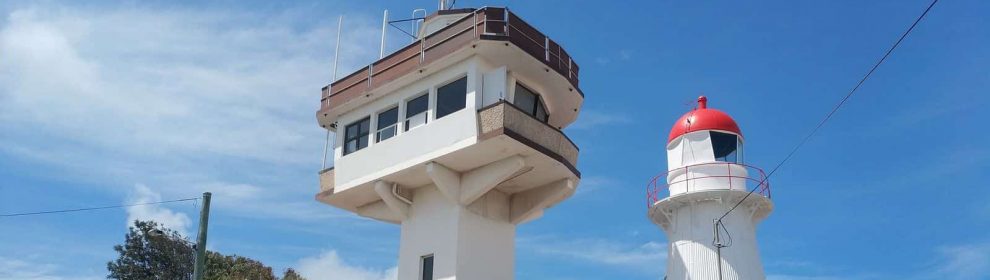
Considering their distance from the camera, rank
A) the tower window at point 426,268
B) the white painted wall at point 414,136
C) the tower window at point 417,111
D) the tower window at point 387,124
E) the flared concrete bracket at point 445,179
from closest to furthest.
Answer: the white painted wall at point 414,136
the flared concrete bracket at point 445,179
the tower window at point 426,268
the tower window at point 417,111
the tower window at point 387,124

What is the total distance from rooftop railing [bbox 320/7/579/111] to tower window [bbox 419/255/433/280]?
17.6ft

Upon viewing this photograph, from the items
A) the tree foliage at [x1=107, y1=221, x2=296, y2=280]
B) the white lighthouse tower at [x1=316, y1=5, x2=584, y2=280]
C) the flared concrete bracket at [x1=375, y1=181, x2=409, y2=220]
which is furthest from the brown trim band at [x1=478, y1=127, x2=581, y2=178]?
the tree foliage at [x1=107, y1=221, x2=296, y2=280]

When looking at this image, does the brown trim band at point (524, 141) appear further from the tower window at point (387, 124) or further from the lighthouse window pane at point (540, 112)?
the tower window at point (387, 124)

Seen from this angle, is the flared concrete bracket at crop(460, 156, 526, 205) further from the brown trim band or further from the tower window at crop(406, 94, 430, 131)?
the tower window at crop(406, 94, 430, 131)

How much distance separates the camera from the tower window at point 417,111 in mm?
26984

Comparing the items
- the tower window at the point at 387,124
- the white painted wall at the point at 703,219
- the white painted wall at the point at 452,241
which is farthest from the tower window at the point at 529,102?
the white painted wall at the point at 703,219

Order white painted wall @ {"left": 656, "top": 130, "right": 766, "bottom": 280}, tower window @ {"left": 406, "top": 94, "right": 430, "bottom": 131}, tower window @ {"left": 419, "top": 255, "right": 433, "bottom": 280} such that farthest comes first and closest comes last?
white painted wall @ {"left": 656, "top": 130, "right": 766, "bottom": 280} → tower window @ {"left": 406, "top": 94, "right": 430, "bottom": 131} → tower window @ {"left": 419, "top": 255, "right": 433, "bottom": 280}

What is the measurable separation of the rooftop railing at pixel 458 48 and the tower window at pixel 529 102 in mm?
1094

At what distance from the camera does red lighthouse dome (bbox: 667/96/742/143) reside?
103 ft

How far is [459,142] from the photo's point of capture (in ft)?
82.7

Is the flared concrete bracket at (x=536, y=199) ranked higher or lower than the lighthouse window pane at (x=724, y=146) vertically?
lower

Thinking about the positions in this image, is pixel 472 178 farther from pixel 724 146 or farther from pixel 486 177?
pixel 724 146

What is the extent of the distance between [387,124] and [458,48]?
3708 millimetres

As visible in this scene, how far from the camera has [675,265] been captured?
30484 mm
